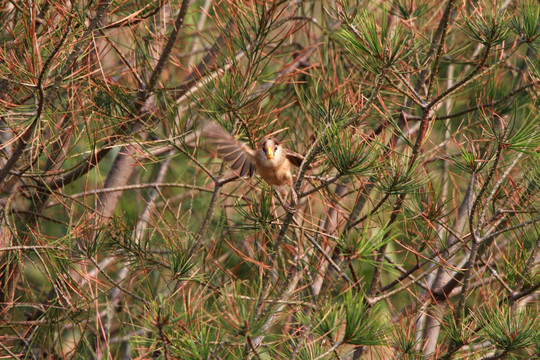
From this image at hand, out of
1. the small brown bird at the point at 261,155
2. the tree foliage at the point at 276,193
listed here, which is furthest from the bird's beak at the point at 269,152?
the tree foliage at the point at 276,193

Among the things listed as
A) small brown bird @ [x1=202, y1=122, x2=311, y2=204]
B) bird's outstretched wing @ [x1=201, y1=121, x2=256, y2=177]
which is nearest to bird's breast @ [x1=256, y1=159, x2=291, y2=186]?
small brown bird @ [x1=202, y1=122, x2=311, y2=204]

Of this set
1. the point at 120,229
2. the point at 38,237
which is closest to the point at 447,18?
the point at 120,229

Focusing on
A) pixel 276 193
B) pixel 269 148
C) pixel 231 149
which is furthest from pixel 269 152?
pixel 276 193

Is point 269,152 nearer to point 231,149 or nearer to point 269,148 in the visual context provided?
point 269,148

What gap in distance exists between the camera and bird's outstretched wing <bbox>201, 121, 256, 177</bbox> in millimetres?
2633

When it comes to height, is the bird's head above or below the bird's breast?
above

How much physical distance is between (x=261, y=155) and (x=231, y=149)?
13 centimetres

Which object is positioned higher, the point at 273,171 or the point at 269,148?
the point at 269,148

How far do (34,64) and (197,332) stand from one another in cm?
94

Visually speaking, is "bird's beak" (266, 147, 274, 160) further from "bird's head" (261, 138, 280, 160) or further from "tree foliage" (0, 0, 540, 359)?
"tree foliage" (0, 0, 540, 359)

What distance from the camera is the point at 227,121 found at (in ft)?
8.61

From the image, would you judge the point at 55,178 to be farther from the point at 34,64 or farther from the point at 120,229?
the point at 34,64

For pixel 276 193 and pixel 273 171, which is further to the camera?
pixel 273 171

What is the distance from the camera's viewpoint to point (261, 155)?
2.73 meters
